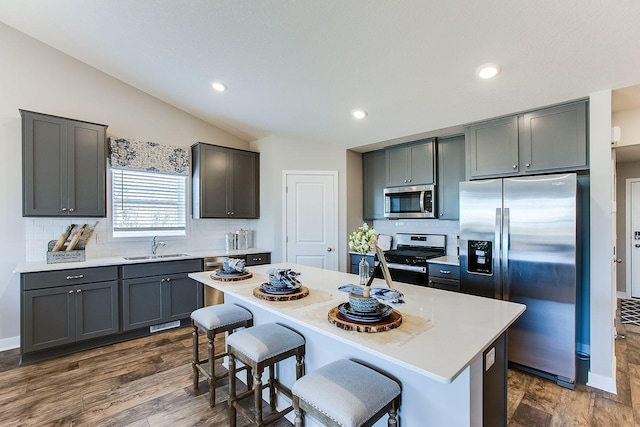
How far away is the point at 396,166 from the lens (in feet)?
14.0

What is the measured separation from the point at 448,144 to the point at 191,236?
3732 mm

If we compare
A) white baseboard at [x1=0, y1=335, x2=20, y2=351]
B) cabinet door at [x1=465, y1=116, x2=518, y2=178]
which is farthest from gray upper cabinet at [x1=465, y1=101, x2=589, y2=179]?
white baseboard at [x1=0, y1=335, x2=20, y2=351]

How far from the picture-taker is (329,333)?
4.46 feet

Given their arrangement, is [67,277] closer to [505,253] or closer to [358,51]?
[358,51]

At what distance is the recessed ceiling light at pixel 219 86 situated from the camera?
11.1ft

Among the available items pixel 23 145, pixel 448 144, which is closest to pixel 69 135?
pixel 23 145

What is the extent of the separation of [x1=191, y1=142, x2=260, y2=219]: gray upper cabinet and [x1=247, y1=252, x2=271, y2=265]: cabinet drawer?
2.14ft

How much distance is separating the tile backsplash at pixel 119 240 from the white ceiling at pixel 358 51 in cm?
180

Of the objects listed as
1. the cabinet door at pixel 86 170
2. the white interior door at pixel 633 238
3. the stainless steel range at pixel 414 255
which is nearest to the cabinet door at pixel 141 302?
the cabinet door at pixel 86 170

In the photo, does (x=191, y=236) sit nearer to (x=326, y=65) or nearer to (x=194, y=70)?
(x=194, y=70)

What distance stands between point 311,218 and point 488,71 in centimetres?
283

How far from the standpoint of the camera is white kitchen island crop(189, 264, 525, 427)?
114 centimetres

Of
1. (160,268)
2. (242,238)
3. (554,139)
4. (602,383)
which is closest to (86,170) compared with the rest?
(160,268)

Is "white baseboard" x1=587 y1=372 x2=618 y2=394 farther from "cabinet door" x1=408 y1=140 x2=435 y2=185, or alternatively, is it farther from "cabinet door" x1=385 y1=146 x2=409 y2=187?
"cabinet door" x1=385 y1=146 x2=409 y2=187
